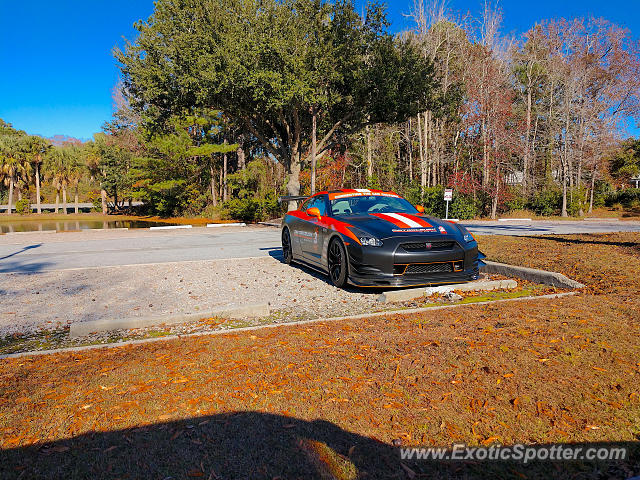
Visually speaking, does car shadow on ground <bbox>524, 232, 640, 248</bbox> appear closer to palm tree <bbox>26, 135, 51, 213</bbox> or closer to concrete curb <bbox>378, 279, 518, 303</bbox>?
concrete curb <bbox>378, 279, 518, 303</bbox>

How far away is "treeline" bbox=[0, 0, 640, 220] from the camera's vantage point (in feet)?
67.1

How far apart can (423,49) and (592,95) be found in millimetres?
18445

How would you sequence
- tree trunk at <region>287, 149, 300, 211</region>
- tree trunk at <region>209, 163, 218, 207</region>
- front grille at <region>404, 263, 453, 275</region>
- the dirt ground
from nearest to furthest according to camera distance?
the dirt ground, front grille at <region>404, 263, 453, 275</region>, tree trunk at <region>287, 149, 300, 211</region>, tree trunk at <region>209, 163, 218, 207</region>

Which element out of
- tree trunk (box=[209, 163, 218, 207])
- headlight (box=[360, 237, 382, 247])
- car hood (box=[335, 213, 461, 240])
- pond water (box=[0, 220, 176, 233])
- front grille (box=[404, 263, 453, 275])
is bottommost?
front grille (box=[404, 263, 453, 275])

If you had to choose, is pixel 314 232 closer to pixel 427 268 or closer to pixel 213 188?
pixel 427 268

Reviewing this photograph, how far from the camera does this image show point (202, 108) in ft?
78.0

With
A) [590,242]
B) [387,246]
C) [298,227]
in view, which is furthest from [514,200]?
[387,246]

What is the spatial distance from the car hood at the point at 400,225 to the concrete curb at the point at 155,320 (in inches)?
82.1

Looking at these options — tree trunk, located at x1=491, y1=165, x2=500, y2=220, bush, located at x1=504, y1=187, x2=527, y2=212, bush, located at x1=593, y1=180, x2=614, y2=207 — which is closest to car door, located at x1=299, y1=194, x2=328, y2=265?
tree trunk, located at x1=491, y1=165, x2=500, y2=220

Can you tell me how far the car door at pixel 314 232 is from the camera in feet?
24.8

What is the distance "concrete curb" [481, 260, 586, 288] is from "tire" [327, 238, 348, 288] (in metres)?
2.85

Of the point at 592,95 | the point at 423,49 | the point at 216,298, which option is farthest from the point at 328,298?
the point at 592,95

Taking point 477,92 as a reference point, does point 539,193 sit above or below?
below

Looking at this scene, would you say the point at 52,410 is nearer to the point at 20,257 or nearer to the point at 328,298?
the point at 328,298
